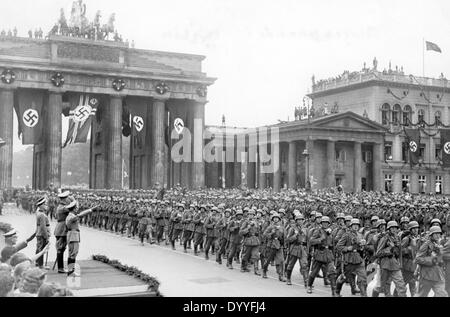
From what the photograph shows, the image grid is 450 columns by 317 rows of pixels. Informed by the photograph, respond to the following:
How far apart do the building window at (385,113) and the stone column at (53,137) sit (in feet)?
116

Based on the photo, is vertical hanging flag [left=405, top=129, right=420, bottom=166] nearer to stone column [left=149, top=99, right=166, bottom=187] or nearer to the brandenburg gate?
the brandenburg gate

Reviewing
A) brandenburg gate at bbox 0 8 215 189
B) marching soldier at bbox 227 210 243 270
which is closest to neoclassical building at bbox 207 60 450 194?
brandenburg gate at bbox 0 8 215 189

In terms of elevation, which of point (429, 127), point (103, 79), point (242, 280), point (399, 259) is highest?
point (103, 79)

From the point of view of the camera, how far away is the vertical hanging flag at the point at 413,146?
4875 centimetres

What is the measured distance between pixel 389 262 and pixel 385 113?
59.4 meters

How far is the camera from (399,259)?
13117mm

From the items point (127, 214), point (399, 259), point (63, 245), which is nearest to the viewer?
point (399, 259)

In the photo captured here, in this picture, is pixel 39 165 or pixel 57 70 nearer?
pixel 57 70

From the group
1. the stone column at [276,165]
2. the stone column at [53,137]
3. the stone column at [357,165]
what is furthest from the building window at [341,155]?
the stone column at [53,137]

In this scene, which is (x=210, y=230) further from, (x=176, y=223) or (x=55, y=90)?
(x=55, y=90)

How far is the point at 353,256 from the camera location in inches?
538

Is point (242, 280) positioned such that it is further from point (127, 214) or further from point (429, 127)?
point (429, 127)
